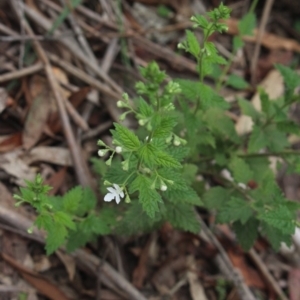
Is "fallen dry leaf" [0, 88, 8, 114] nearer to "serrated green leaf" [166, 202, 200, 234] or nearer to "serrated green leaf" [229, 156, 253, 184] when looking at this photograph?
"serrated green leaf" [166, 202, 200, 234]

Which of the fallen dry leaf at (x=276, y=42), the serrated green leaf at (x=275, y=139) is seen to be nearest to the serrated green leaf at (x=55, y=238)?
the serrated green leaf at (x=275, y=139)

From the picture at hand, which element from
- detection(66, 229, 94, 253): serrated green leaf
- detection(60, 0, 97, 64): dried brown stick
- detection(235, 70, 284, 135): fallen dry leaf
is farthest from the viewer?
detection(235, 70, 284, 135): fallen dry leaf

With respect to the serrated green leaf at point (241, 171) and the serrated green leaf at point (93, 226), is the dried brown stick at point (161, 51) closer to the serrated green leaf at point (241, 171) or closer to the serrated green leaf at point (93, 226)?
the serrated green leaf at point (241, 171)

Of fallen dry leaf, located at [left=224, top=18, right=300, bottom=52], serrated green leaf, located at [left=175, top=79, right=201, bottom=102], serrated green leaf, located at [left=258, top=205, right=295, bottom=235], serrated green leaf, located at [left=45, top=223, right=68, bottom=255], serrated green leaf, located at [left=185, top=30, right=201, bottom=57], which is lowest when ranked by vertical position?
serrated green leaf, located at [left=45, top=223, right=68, bottom=255]

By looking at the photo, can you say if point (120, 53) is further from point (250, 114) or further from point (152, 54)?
point (250, 114)

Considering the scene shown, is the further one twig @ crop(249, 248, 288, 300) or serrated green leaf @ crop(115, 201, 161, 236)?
twig @ crop(249, 248, 288, 300)

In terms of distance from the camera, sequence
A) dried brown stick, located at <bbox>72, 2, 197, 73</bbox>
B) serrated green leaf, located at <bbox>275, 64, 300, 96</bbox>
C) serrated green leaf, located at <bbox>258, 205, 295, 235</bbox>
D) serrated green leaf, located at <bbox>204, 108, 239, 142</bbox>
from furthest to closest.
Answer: dried brown stick, located at <bbox>72, 2, 197, 73</bbox>
serrated green leaf, located at <bbox>204, 108, 239, 142</bbox>
serrated green leaf, located at <bbox>275, 64, 300, 96</bbox>
serrated green leaf, located at <bbox>258, 205, 295, 235</bbox>

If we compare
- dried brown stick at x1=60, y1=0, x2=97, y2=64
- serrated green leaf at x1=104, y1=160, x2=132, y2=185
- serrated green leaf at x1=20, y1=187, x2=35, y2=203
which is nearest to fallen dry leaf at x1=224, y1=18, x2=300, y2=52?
dried brown stick at x1=60, y1=0, x2=97, y2=64
